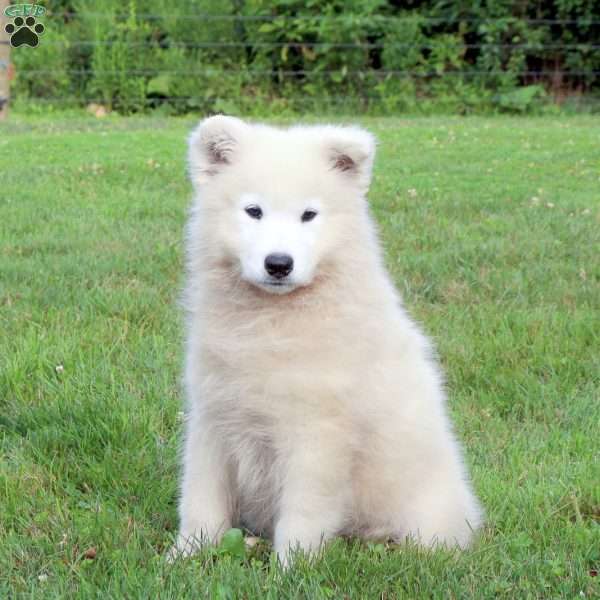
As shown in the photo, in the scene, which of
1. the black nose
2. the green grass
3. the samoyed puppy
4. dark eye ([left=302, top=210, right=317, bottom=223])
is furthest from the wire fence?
the black nose

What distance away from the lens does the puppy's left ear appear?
305 centimetres

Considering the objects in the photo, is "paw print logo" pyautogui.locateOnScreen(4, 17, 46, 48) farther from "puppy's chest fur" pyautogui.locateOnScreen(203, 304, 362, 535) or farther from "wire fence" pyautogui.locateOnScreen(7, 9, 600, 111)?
"wire fence" pyautogui.locateOnScreen(7, 9, 600, 111)

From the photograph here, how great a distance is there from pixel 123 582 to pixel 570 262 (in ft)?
14.0

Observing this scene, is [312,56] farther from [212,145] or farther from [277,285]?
[277,285]

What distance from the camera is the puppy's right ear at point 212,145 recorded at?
3068mm

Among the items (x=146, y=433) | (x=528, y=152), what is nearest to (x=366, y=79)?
(x=528, y=152)

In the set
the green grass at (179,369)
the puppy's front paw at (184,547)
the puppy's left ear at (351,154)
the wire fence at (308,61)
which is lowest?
the wire fence at (308,61)

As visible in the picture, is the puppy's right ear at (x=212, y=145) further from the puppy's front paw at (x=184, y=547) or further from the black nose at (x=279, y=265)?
the puppy's front paw at (x=184, y=547)

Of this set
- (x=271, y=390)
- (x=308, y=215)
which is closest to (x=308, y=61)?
(x=308, y=215)

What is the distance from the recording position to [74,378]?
4.23 meters

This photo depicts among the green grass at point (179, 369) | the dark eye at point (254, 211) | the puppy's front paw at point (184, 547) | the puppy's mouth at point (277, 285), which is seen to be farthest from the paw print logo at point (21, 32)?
the puppy's front paw at point (184, 547)

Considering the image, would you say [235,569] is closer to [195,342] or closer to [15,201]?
[195,342]

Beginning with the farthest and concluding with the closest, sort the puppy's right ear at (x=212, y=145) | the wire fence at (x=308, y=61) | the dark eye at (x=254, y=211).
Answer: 1. the wire fence at (x=308, y=61)
2. the puppy's right ear at (x=212, y=145)
3. the dark eye at (x=254, y=211)

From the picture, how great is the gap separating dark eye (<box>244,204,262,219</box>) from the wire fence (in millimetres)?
13345
